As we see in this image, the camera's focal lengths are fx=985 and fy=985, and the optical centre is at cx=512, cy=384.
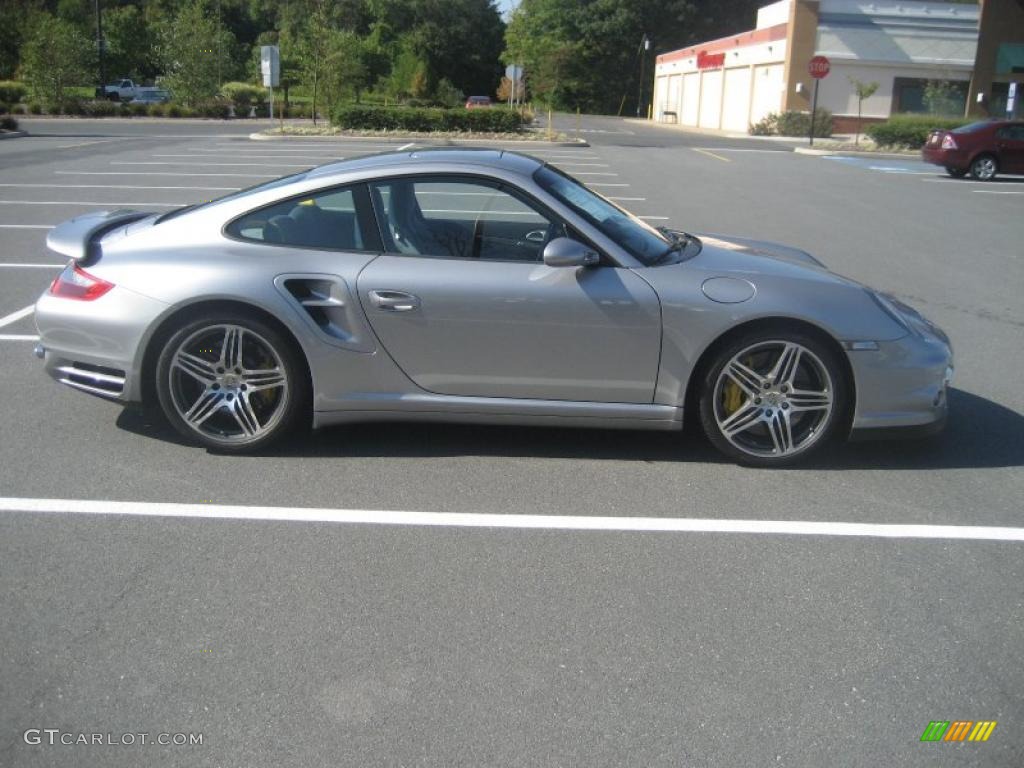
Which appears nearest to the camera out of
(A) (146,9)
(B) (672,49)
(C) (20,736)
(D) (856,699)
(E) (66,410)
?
(C) (20,736)

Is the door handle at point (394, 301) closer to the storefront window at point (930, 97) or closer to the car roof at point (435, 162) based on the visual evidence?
the car roof at point (435, 162)

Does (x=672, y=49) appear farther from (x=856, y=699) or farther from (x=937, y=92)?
(x=856, y=699)

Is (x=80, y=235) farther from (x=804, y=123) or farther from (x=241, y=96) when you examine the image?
(x=241, y=96)

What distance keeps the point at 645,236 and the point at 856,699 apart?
2.77 meters

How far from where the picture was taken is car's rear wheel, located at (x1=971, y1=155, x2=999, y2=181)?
23.6 metres

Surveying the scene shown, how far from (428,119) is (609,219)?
1160 inches

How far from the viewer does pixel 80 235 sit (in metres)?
5.09

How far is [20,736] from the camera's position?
2771mm

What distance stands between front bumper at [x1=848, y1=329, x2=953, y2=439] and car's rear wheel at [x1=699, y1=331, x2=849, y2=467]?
95mm

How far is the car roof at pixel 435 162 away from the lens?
4.90 m

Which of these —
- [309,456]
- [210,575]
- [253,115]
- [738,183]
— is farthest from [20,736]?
[253,115]

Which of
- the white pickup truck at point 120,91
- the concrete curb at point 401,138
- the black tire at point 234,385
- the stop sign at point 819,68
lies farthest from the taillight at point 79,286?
the white pickup truck at point 120,91

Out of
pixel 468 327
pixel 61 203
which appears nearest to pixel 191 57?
pixel 61 203

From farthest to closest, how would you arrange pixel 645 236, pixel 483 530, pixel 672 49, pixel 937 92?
A: pixel 672 49
pixel 937 92
pixel 645 236
pixel 483 530
